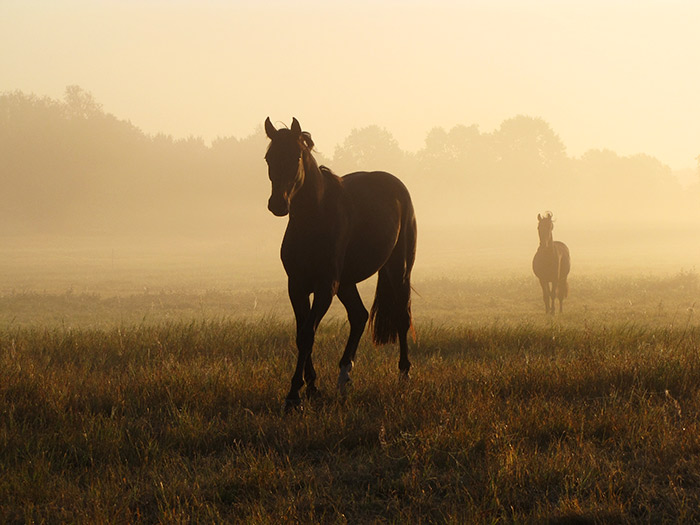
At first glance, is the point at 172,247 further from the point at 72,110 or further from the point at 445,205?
the point at 445,205

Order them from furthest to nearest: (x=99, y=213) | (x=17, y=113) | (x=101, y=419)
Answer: (x=17, y=113), (x=99, y=213), (x=101, y=419)

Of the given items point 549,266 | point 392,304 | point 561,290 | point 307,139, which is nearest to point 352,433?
point 307,139

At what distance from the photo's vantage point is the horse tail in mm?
7125

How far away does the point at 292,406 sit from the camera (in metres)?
5.22

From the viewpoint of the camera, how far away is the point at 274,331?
9148 millimetres

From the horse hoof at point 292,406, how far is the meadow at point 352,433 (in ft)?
0.25

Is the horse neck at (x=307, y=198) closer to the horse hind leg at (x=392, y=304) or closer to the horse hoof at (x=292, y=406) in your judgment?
the horse hoof at (x=292, y=406)

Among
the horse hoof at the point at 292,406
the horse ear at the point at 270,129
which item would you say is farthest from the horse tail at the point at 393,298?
the horse ear at the point at 270,129

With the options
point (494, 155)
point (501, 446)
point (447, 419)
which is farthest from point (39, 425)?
point (494, 155)

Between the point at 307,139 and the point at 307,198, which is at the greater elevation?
the point at 307,139

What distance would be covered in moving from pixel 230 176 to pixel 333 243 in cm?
7245

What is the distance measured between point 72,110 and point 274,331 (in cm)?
7159

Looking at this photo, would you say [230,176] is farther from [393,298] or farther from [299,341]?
[299,341]

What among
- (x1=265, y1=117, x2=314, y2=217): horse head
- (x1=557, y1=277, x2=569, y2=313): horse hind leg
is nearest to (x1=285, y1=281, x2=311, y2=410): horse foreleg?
(x1=265, y1=117, x2=314, y2=217): horse head
